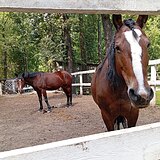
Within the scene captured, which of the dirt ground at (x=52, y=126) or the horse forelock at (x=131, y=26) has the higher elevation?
the horse forelock at (x=131, y=26)

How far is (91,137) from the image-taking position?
93 cm

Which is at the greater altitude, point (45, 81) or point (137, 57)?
point (137, 57)

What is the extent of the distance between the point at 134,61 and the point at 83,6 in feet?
2.12

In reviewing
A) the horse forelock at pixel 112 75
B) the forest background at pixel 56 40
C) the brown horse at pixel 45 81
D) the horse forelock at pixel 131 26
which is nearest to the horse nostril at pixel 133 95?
the horse forelock at pixel 131 26

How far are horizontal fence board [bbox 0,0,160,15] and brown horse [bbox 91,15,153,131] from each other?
440mm

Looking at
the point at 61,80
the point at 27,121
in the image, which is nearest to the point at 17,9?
the point at 27,121

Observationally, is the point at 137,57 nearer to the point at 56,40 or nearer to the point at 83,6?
the point at 83,6

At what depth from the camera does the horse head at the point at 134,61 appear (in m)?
1.52

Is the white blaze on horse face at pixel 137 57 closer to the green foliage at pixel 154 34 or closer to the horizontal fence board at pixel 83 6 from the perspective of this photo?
the horizontal fence board at pixel 83 6

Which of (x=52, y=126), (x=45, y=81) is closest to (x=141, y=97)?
(x=52, y=126)

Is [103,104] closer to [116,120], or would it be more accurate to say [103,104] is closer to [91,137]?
[116,120]

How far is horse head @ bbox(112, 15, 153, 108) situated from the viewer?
5.00ft

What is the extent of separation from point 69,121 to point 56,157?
226 inches

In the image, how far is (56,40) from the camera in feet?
52.2
